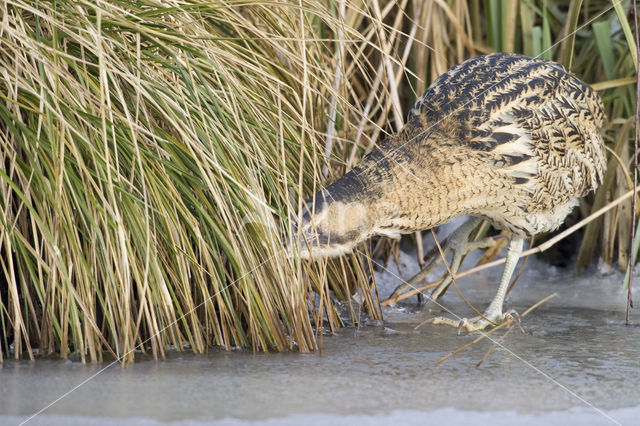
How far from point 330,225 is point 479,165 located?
663 mm

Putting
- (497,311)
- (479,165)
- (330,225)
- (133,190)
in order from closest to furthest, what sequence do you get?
(133,190) < (330,225) < (479,165) < (497,311)

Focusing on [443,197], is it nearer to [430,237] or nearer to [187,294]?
[187,294]

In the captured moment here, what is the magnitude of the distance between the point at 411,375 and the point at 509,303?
1.35 m

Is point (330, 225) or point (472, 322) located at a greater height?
point (330, 225)

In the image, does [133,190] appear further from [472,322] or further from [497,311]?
[497,311]

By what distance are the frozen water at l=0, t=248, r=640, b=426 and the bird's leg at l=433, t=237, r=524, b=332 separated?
0.08m

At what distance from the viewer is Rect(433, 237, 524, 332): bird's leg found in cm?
283

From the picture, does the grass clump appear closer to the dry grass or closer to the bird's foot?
the dry grass

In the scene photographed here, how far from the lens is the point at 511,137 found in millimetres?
2930

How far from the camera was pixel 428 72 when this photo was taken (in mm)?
4199

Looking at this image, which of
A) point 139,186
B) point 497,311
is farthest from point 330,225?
point 497,311

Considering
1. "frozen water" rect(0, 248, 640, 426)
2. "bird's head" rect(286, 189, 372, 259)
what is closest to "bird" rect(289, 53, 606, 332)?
"bird's head" rect(286, 189, 372, 259)

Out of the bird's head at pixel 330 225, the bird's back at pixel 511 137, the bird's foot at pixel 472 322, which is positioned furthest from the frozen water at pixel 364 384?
the bird's back at pixel 511 137

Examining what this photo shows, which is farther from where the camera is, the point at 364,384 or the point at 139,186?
the point at 139,186
